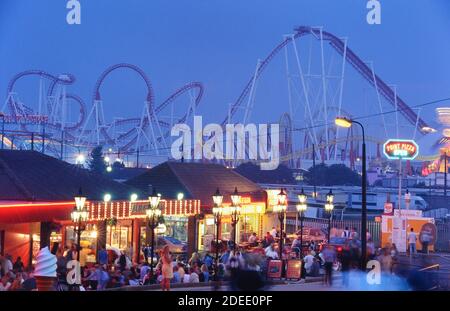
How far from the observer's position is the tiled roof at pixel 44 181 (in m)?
9.73

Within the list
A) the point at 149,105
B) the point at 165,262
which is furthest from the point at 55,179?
the point at 149,105

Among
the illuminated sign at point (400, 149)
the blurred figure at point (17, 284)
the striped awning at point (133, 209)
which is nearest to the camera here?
the blurred figure at point (17, 284)

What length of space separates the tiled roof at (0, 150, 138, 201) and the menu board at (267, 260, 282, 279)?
285cm

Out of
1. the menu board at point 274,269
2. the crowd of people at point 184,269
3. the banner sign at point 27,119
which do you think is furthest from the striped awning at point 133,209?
the banner sign at point 27,119

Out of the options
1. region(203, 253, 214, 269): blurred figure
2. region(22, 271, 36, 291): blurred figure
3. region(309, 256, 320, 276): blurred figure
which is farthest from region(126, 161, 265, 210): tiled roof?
region(22, 271, 36, 291): blurred figure

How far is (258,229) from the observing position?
50.1 ft

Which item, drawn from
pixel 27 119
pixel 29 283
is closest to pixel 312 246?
pixel 29 283

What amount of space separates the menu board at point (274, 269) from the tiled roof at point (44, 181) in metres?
2.85

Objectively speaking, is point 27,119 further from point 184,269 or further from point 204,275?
point 204,275

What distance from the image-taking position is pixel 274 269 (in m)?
9.03

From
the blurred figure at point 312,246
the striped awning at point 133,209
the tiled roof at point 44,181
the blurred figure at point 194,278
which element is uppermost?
the tiled roof at point 44,181

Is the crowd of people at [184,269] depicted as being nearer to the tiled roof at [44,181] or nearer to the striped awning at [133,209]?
the striped awning at [133,209]
